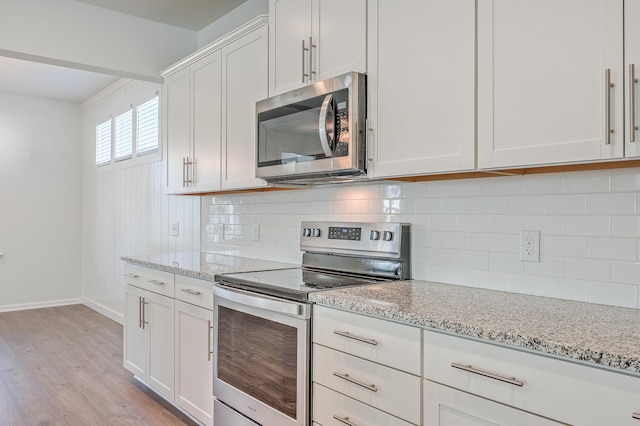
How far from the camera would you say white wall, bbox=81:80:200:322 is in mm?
4323

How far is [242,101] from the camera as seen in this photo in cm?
282

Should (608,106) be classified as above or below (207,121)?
below

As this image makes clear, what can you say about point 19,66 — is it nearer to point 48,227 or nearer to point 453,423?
point 48,227

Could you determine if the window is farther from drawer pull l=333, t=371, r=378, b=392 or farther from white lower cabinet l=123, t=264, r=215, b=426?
drawer pull l=333, t=371, r=378, b=392

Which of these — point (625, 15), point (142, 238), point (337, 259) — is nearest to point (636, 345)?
point (625, 15)

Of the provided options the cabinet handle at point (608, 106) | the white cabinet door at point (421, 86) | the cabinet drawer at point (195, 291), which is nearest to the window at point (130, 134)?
the cabinet drawer at point (195, 291)

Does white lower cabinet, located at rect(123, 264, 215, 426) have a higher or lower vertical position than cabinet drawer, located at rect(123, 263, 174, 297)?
lower

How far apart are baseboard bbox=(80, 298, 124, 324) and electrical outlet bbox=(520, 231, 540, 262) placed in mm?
4610

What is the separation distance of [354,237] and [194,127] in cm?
151

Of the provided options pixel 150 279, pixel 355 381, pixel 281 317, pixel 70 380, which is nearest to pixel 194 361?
pixel 150 279

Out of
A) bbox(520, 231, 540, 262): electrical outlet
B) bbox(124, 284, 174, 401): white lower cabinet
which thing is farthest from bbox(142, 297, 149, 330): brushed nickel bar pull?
bbox(520, 231, 540, 262): electrical outlet

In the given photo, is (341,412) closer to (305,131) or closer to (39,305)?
(305,131)

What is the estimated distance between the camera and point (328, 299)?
1.75 metres

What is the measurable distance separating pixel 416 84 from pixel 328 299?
87 cm
